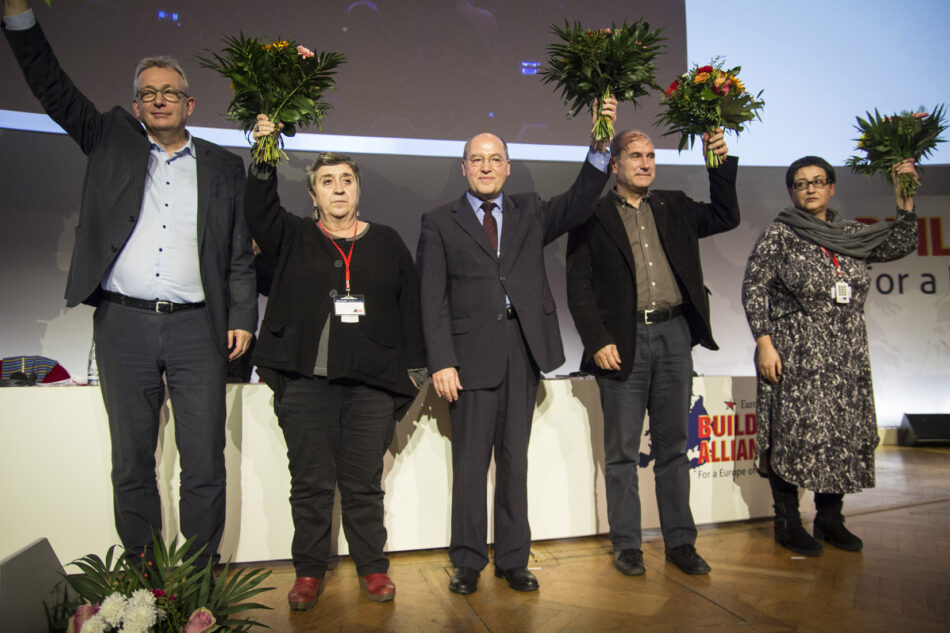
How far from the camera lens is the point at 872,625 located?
2131 millimetres

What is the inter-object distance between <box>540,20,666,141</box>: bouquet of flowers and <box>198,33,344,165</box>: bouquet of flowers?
2.94 feet

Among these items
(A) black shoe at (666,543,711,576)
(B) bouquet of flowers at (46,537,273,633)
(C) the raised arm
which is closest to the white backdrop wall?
(C) the raised arm

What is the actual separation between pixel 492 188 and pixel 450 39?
2.53 metres

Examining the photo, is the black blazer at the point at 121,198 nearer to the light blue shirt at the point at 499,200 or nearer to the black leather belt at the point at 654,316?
the light blue shirt at the point at 499,200

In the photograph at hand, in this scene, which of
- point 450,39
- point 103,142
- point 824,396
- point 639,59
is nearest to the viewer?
point 103,142

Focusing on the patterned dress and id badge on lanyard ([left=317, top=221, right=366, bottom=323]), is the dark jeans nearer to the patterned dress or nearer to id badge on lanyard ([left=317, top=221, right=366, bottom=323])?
the patterned dress

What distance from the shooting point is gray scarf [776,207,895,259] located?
9.91 feet

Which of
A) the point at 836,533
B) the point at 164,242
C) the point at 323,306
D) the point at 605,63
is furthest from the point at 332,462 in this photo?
the point at 836,533

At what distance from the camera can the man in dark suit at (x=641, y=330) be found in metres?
2.71

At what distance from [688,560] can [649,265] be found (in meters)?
1.21

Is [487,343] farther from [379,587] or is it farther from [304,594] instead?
[304,594]

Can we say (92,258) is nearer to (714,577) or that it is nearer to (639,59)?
(639,59)

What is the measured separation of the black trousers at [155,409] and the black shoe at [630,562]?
5.10 feet

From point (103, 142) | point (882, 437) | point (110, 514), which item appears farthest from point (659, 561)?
point (882, 437)
